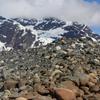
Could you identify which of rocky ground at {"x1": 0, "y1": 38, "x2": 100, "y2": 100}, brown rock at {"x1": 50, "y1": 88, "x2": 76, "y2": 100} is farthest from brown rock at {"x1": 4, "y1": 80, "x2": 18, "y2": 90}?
brown rock at {"x1": 50, "y1": 88, "x2": 76, "y2": 100}

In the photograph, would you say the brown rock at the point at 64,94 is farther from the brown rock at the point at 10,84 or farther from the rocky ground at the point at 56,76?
the brown rock at the point at 10,84

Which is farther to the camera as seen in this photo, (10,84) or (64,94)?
(10,84)

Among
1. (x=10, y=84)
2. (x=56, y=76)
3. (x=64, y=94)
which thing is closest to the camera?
(x=64, y=94)

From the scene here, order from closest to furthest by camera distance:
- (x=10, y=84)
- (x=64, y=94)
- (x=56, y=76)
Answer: (x=64, y=94) → (x=10, y=84) → (x=56, y=76)

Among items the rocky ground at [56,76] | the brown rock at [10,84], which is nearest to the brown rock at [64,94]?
the rocky ground at [56,76]

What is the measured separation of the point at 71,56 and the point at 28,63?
3.30m

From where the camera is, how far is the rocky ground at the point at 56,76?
63.6ft

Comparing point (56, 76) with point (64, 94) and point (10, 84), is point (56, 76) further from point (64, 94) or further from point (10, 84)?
point (64, 94)

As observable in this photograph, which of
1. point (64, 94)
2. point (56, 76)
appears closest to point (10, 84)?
point (56, 76)

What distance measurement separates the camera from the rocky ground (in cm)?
1938

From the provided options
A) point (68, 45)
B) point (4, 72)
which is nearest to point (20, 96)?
point (4, 72)

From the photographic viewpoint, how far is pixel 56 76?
2191cm

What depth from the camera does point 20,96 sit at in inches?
752

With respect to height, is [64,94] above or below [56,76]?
below
